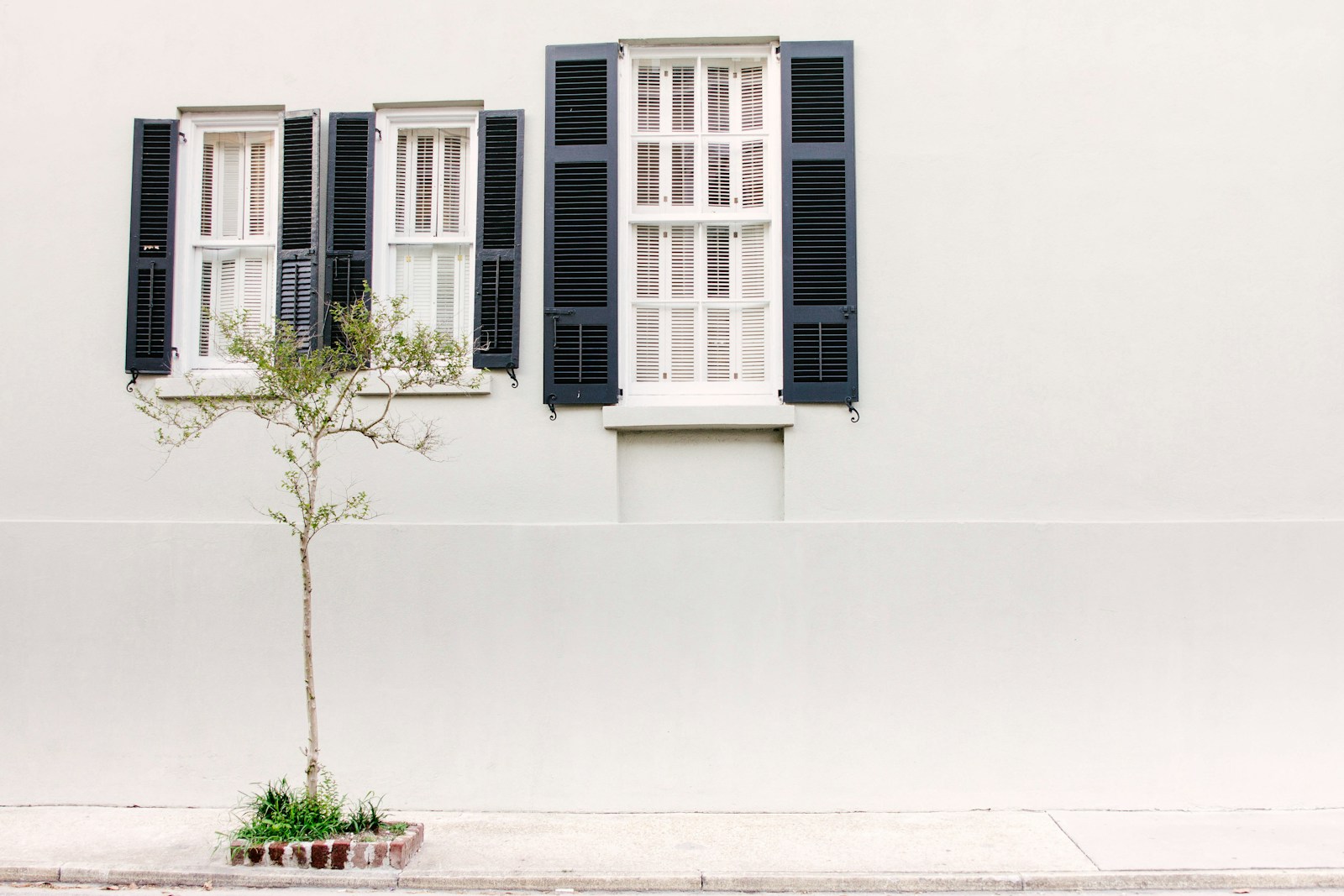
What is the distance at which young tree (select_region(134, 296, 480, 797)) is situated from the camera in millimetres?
5863

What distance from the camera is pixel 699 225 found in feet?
24.6

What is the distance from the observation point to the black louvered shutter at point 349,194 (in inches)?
288

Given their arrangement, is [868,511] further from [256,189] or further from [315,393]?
[256,189]

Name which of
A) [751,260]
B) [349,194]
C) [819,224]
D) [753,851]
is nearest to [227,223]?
[349,194]

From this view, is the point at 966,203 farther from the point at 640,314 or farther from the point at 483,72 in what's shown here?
the point at 483,72

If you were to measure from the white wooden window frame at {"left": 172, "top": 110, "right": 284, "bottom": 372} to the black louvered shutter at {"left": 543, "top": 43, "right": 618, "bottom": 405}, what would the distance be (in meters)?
1.94

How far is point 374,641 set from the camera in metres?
7.07

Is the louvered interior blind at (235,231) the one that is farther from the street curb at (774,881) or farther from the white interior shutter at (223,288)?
the street curb at (774,881)

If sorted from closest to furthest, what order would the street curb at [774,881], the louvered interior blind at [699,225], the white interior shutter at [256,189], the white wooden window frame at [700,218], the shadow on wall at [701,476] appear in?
1. the street curb at [774,881]
2. the shadow on wall at [701,476]
3. the white wooden window frame at [700,218]
4. the louvered interior blind at [699,225]
5. the white interior shutter at [256,189]

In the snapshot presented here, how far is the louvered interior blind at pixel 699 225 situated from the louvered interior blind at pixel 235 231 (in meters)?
2.55

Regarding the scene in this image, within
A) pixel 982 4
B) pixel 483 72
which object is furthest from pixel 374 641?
pixel 982 4

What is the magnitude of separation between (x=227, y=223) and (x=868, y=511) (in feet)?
16.0

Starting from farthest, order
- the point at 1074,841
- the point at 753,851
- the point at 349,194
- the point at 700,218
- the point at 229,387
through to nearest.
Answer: the point at 700,218, the point at 349,194, the point at 229,387, the point at 1074,841, the point at 753,851

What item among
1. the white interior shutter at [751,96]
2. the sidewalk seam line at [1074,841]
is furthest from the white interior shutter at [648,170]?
the sidewalk seam line at [1074,841]
